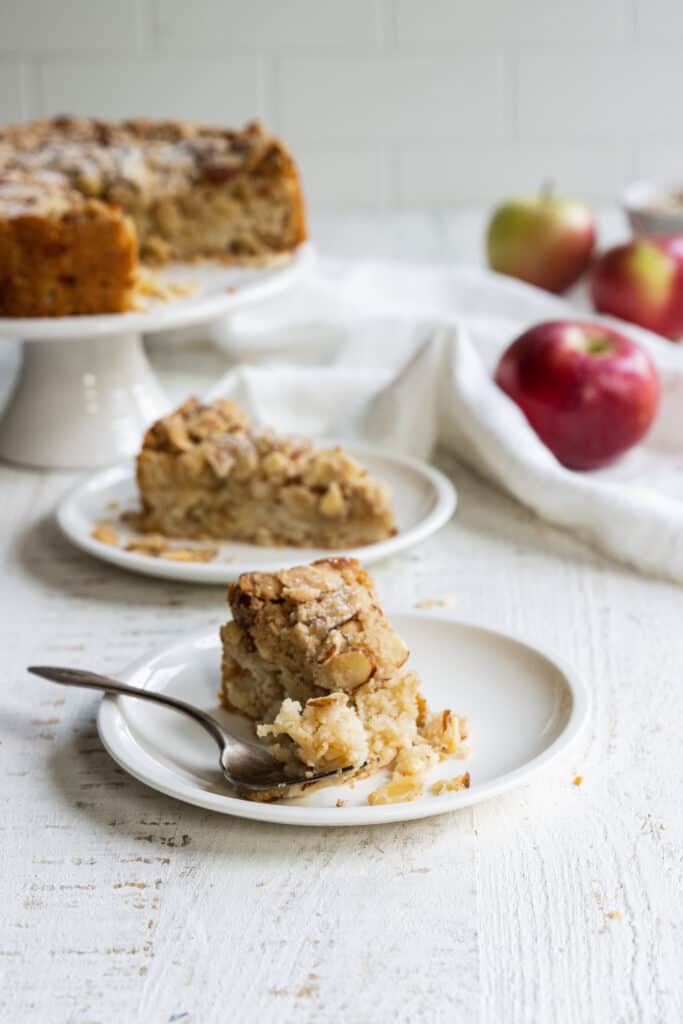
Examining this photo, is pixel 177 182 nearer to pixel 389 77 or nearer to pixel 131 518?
pixel 131 518

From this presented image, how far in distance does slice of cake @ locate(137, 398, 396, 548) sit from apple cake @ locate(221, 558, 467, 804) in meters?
0.38

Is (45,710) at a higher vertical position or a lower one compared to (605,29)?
lower

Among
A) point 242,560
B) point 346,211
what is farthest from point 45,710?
point 346,211

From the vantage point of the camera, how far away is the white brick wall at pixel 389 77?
135 inches

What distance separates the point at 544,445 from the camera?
1849 mm

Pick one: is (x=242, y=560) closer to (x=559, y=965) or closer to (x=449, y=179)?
(x=559, y=965)

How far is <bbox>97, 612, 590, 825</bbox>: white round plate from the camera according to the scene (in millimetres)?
1028

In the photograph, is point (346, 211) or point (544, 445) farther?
point (346, 211)

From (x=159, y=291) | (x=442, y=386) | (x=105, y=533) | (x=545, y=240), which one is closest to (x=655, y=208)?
(x=545, y=240)

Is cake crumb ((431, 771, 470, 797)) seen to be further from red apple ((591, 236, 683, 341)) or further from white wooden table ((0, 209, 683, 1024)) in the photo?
red apple ((591, 236, 683, 341))

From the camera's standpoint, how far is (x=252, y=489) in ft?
5.27

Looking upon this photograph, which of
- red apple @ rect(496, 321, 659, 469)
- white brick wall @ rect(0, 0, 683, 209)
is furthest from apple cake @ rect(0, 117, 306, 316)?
white brick wall @ rect(0, 0, 683, 209)

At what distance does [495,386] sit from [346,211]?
6.10ft

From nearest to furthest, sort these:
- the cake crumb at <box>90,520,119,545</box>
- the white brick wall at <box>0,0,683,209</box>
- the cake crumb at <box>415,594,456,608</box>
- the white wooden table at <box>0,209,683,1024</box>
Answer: the white wooden table at <box>0,209,683,1024</box>
the cake crumb at <box>415,594,456,608</box>
the cake crumb at <box>90,520,119,545</box>
the white brick wall at <box>0,0,683,209</box>
